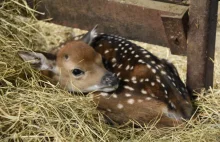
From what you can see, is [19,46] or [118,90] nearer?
[118,90]

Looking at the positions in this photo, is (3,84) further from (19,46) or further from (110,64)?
(110,64)

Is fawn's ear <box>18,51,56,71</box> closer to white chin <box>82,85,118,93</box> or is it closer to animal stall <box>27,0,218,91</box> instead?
white chin <box>82,85,118,93</box>

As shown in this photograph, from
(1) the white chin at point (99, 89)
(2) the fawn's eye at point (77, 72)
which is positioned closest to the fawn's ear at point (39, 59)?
(2) the fawn's eye at point (77, 72)

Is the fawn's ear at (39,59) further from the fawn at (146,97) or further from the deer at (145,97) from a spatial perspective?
the fawn at (146,97)

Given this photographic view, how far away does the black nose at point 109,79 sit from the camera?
6.14 m

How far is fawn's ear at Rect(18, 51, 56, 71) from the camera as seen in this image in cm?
634

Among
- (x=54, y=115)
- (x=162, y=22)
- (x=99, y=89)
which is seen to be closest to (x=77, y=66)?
(x=99, y=89)

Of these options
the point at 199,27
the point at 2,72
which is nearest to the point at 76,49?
the point at 2,72

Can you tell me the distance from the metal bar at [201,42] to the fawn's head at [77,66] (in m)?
0.77

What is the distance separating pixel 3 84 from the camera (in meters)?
6.22

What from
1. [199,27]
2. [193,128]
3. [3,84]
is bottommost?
[193,128]

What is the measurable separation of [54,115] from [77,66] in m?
0.64

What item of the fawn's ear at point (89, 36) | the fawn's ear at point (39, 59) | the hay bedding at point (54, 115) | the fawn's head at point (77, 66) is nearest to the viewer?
the hay bedding at point (54, 115)

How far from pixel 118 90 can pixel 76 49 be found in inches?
21.9
